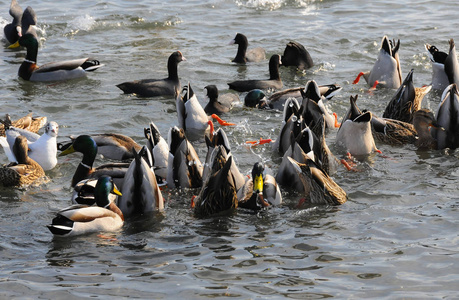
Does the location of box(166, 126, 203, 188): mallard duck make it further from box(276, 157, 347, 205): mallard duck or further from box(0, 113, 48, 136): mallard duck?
box(0, 113, 48, 136): mallard duck

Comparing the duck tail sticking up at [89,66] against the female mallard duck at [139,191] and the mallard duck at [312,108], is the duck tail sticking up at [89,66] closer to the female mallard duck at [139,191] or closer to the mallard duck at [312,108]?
the mallard duck at [312,108]

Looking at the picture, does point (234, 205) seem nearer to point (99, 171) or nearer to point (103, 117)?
point (99, 171)

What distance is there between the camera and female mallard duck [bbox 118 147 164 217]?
725 centimetres

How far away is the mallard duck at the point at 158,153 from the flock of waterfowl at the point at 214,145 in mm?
11

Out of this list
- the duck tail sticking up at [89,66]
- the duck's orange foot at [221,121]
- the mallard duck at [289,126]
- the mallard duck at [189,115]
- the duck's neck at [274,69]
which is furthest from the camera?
the duck tail sticking up at [89,66]

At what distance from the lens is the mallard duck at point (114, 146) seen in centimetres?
888

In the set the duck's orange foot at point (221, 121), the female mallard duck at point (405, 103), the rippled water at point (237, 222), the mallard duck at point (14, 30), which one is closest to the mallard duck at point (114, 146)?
the rippled water at point (237, 222)

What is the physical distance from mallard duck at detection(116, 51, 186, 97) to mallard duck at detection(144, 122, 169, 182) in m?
2.93

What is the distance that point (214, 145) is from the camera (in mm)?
7984

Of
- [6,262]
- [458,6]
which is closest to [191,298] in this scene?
[6,262]

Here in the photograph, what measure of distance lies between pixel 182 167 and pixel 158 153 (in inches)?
19.6

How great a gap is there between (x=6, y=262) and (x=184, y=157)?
7.95ft

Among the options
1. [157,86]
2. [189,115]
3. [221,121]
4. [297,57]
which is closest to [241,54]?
[297,57]

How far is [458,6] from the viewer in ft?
56.1
